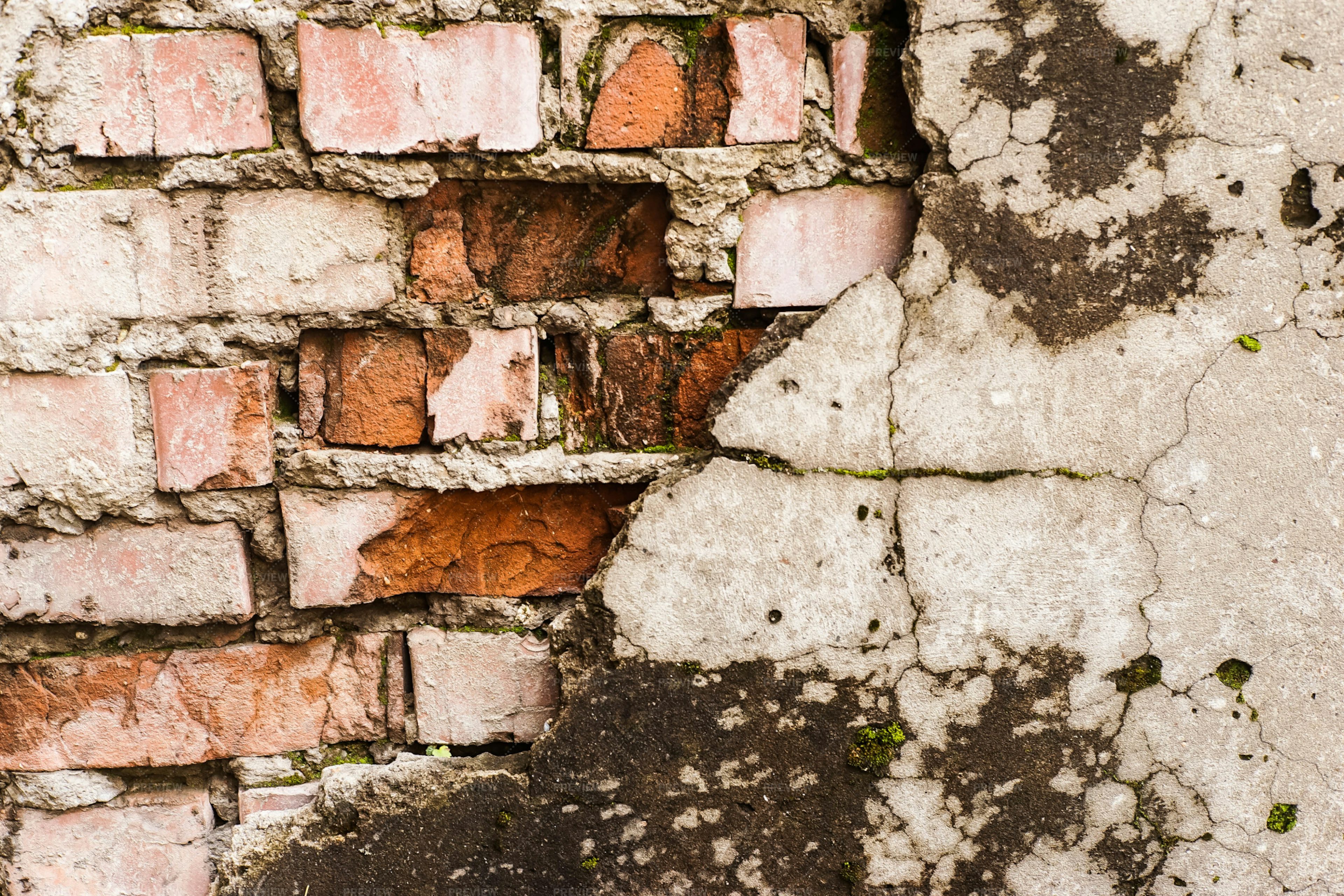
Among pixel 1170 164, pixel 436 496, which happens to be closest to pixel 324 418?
pixel 436 496

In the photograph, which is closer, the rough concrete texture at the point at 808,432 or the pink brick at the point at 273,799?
the rough concrete texture at the point at 808,432

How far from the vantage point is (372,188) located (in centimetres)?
87

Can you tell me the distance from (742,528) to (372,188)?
0.53 metres

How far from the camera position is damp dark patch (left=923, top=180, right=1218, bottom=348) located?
833 millimetres

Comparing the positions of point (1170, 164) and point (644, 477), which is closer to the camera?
point (1170, 164)

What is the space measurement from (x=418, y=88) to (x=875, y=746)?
85cm

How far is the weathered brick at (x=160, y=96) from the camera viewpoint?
0.83m

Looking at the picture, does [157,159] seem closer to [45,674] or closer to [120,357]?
[120,357]

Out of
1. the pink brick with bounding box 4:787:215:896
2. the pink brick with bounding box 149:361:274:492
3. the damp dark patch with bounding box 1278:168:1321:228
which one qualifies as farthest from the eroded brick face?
the pink brick with bounding box 4:787:215:896

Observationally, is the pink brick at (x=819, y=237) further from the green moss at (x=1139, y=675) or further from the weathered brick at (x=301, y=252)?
the green moss at (x=1139, y=675)

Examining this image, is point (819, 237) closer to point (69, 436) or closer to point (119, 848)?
point (69, 436)

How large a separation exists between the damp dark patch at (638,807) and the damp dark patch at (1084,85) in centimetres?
60

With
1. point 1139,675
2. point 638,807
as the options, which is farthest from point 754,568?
point 1139,675

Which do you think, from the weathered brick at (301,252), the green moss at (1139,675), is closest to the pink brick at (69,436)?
the weathered brick at (301,252)
